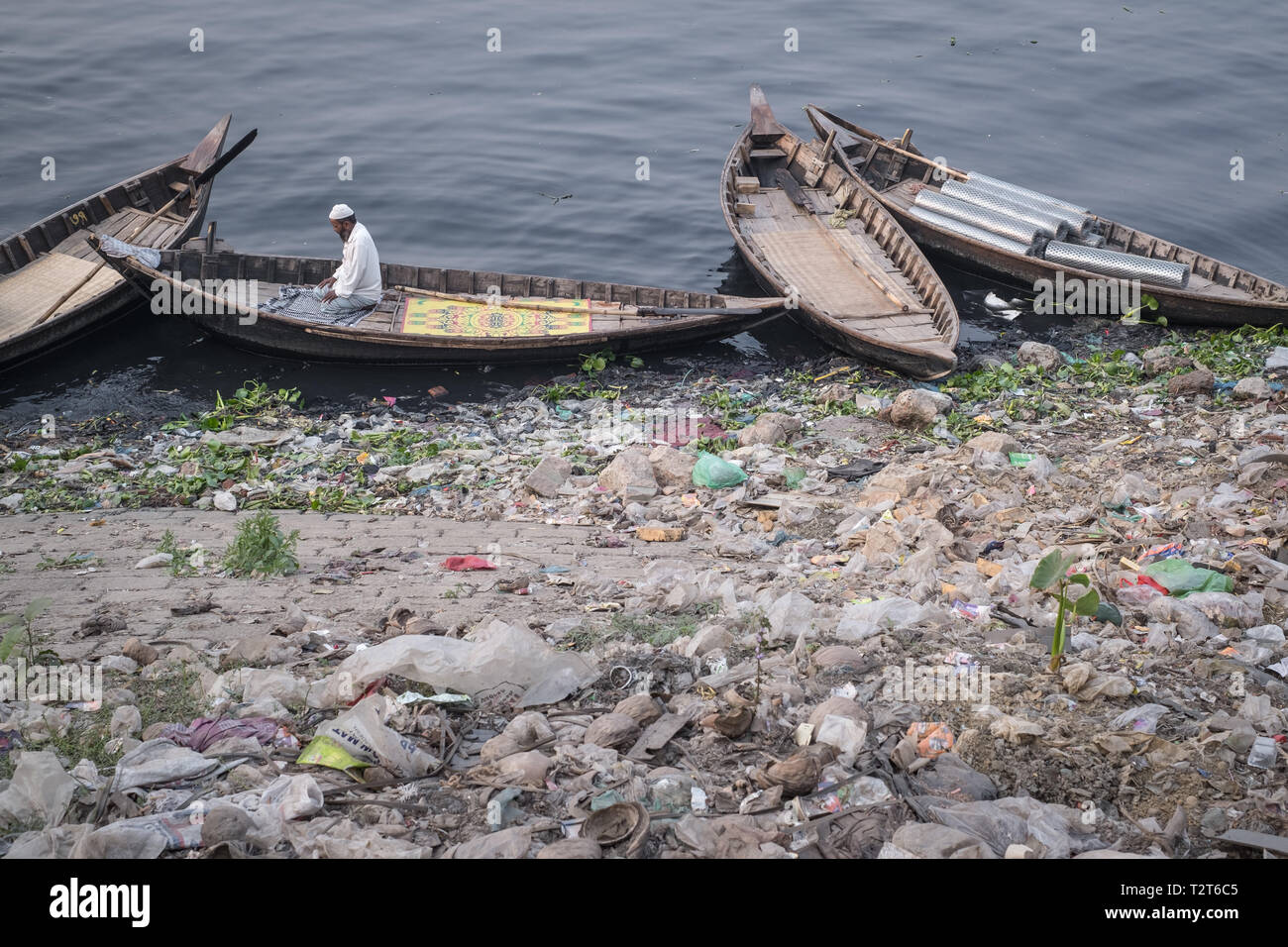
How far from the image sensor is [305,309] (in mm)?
11992

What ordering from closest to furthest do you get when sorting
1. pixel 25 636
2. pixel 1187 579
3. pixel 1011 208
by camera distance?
1. pixel 25 636
2. pixel 1187 579
3. pixel 1011 208

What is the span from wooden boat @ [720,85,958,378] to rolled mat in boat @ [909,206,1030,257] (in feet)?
3.04

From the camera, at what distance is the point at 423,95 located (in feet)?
69.4

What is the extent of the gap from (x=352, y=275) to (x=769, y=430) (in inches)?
209

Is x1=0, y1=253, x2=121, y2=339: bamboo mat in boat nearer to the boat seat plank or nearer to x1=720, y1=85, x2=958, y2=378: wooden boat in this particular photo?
x1=720, y1=85, x2=958, y2=378: wooden boat

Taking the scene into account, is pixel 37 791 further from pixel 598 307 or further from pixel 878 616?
pixel 598 307

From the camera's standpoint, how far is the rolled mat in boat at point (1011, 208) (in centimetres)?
1330

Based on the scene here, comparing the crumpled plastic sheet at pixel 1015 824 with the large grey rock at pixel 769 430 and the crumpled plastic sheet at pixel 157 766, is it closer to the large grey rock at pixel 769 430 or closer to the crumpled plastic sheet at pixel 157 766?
the crumpled plastic sheet at pixel 157 766

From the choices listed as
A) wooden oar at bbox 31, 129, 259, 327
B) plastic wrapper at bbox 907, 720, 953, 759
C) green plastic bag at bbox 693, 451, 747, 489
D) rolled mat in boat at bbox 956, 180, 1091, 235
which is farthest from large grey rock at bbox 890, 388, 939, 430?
wooden oar at bbox 31, 129, 259, 327

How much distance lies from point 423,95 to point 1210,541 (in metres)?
18.7

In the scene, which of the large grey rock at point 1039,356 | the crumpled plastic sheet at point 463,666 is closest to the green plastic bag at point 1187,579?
the crumpled plastic sheet at point 463,666

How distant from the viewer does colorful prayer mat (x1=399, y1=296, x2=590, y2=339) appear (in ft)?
38.9

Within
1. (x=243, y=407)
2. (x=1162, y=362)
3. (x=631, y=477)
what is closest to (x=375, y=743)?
(x=631, y=477)

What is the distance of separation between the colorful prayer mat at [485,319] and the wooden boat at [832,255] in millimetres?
2562
